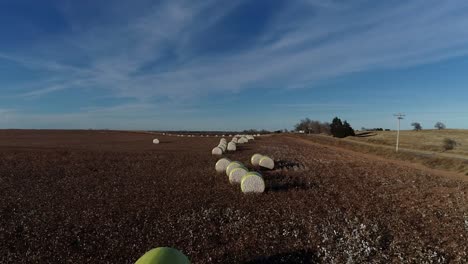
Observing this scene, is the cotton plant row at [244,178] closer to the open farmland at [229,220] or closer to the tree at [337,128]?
the open farmland at [229,220]

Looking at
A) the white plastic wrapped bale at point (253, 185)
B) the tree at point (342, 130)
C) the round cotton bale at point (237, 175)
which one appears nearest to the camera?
the white plastic wrapped bale at point (253, 185)

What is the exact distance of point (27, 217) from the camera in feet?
40.0

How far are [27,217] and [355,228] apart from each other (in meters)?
9.89

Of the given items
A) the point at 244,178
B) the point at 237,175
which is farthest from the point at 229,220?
the point at 237,175

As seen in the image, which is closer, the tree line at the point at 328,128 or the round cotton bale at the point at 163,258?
the round cotton bale at the point at 163,258

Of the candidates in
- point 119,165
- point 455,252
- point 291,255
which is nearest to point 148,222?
point 291,255

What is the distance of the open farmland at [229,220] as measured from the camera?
919 centimetres

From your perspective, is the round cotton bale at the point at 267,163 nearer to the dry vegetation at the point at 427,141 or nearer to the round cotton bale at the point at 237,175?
the round cotton bale at the point at 237,175

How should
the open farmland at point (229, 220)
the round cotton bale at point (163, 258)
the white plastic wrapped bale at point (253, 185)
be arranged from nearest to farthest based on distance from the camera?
the round cotton bale at point (163, 258) → the open farmland at point (229, 220) → the white plastic wrapped bale at point (253, 185)

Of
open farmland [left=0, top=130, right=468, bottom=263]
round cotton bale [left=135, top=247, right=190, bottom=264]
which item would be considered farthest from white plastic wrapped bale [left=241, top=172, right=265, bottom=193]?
round cotton bale [left=135, top=247, right=190, bottom=264]

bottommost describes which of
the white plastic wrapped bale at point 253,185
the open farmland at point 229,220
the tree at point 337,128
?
the open farmland at point 229,220

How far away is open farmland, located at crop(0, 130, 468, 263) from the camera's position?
30.1 ft

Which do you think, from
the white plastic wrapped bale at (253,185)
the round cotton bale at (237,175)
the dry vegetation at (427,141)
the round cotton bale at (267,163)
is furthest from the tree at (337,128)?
the white plastic wrapped bale at (253,185)

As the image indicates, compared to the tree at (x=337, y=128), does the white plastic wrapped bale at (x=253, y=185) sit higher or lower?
lower
